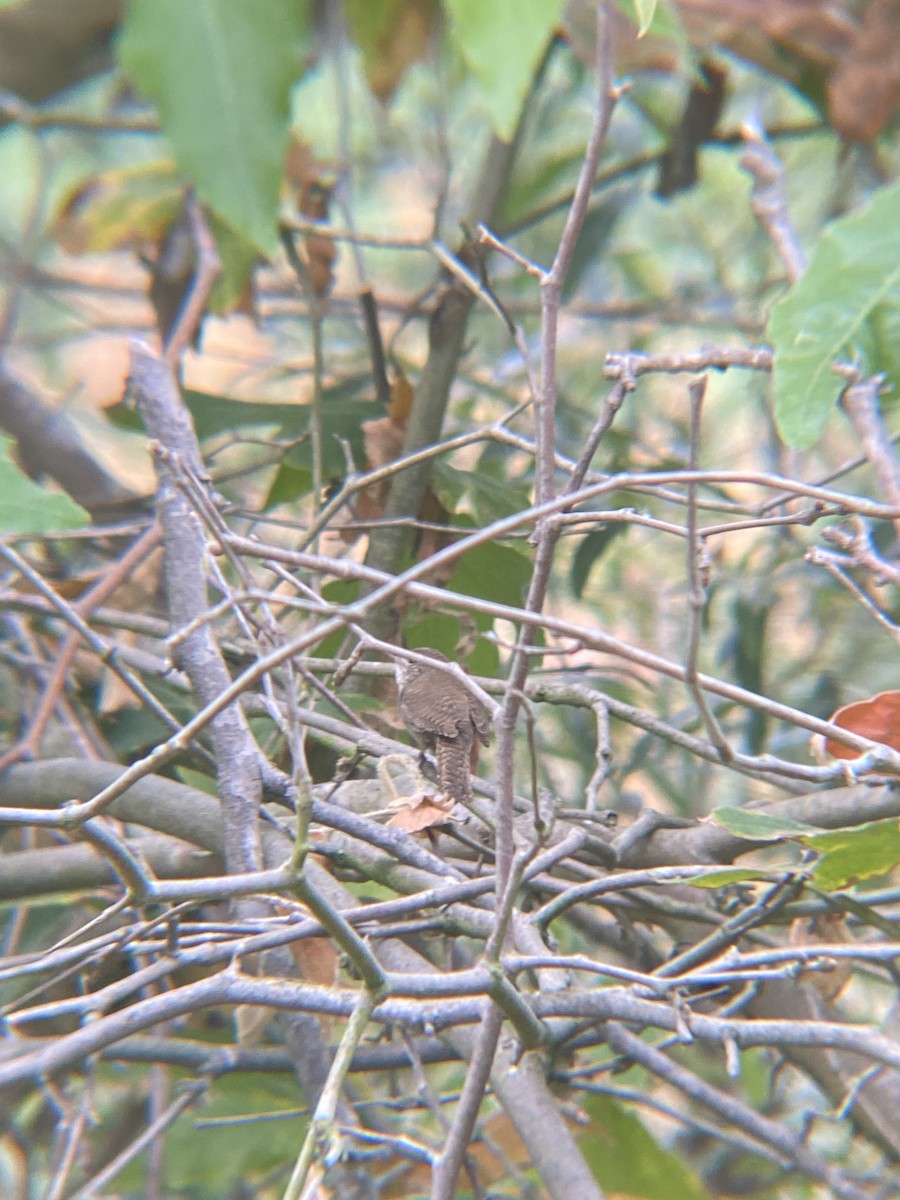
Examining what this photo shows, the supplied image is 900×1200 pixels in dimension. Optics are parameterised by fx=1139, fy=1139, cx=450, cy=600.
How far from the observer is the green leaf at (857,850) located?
68 centimetres

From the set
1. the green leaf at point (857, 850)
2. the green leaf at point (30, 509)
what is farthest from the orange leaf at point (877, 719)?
the green leaf at point (30, 509)

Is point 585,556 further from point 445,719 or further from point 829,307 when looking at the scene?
point 445,719

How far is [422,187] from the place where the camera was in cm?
270

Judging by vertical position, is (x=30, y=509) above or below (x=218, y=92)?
below

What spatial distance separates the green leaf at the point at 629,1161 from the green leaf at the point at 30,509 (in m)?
0.77

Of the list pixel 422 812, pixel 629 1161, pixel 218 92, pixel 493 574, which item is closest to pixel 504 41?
pixel 218 92

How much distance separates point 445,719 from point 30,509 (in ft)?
1.08

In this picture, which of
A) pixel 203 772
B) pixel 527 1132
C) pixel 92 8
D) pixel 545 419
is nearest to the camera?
pixel 545 419

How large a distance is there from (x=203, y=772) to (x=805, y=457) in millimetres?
1330

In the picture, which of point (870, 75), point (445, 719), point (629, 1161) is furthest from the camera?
point (870, 75)

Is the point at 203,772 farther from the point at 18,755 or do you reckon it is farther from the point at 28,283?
the point at 28,283

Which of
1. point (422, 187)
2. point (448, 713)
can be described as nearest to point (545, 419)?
point (448, 713)

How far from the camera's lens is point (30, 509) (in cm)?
81

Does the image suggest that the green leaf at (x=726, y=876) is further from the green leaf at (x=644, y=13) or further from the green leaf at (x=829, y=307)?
the green leaf at (x=644, y=13)
